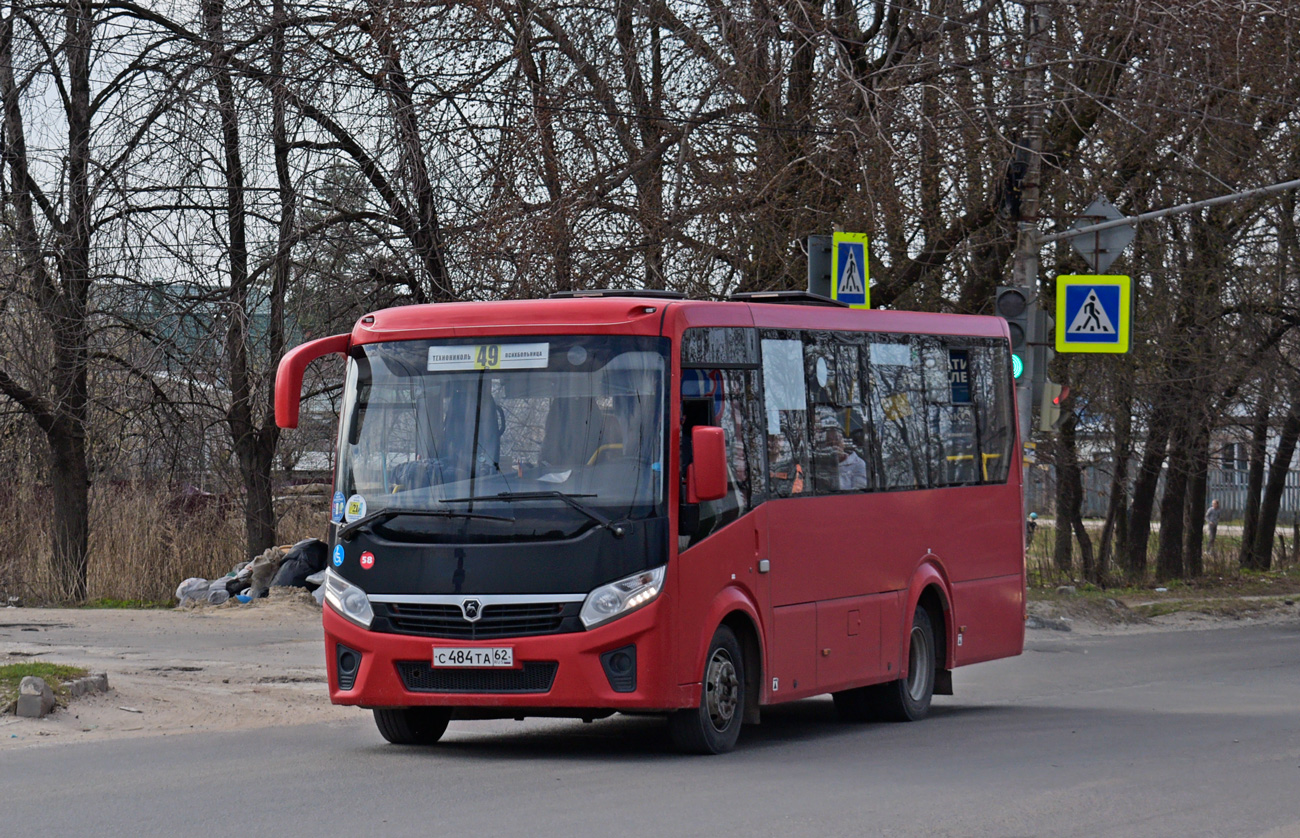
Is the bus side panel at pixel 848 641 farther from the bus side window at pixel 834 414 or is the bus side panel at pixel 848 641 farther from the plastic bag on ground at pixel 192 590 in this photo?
the plastic bag on ground at pixel 192 590

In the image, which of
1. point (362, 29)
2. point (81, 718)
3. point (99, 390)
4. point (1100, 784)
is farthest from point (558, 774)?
point (99, 390)

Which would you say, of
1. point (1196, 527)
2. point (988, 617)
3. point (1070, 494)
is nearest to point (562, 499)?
point (988, 617)

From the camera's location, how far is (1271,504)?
41625 mm

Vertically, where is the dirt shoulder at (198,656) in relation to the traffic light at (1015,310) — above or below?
below

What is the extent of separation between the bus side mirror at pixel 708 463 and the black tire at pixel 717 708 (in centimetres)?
101

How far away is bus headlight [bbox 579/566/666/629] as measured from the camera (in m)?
10.1

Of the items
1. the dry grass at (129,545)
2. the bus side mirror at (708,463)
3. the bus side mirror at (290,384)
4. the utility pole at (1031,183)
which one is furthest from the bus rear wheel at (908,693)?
the dry grass at (129,545)

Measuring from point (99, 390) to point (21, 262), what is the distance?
6.66 feet

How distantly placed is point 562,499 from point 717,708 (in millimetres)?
1695

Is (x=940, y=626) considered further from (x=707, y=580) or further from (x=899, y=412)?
(x=707, y=580)

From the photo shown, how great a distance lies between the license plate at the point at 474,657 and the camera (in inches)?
401

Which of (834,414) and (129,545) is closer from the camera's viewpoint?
(834,414)

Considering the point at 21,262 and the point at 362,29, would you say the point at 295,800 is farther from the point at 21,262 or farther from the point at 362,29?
the point at 21,262

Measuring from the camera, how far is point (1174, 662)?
2028 centimetres
